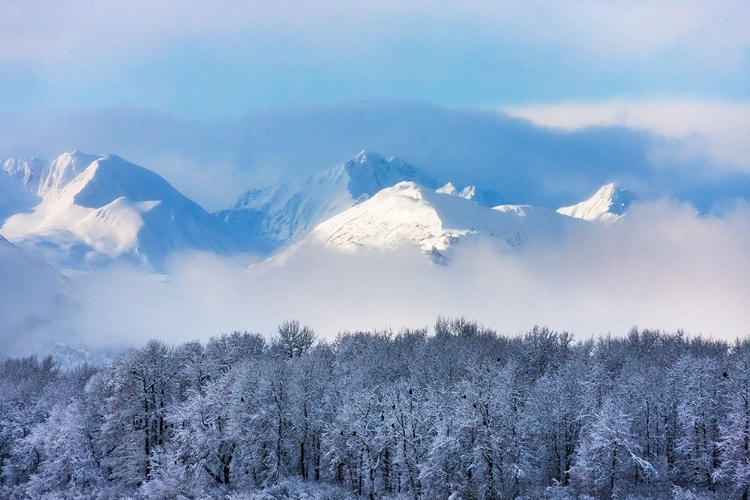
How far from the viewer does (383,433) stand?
254 ft

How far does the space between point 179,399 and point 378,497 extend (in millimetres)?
37171

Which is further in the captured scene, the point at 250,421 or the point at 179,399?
the point at 179,399

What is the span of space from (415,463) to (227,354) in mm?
50481

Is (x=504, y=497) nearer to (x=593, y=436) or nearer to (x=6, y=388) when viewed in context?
(x=593, y=436)

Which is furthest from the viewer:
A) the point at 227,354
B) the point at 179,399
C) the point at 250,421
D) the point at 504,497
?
the point at 227,354

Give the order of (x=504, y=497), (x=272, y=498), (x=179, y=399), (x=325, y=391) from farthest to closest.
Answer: (x=179, y=399), (x=325, y=391), (x=272, y=498), (x=504, y=497)

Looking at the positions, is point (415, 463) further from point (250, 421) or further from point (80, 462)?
point (80, 462)

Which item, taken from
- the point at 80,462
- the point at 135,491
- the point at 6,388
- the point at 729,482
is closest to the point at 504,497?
the point at 729,482

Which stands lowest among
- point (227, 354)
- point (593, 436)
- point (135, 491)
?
point (135, 491)

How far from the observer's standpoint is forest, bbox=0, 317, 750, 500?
239ft

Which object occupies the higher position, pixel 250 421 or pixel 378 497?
pixel 250 421

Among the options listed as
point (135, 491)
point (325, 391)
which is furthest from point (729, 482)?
point (135, 491)

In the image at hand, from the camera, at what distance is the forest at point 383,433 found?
239 ft

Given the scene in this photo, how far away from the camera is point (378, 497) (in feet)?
256
